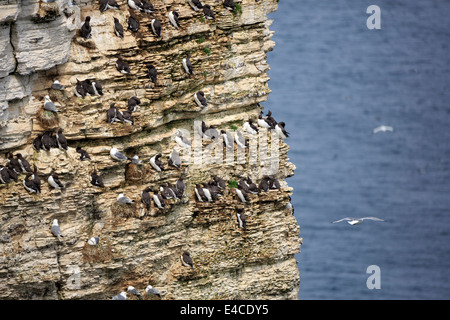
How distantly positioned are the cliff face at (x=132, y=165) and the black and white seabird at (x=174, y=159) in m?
0.16

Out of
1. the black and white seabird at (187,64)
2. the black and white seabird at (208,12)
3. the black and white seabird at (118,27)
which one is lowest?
the black and white seabird at (187,64)

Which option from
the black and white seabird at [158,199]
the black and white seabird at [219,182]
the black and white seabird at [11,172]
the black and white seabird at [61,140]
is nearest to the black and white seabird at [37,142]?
the black and white seabird at [61,140]

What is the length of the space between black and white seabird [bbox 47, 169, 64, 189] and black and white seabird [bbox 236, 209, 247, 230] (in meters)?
5.71

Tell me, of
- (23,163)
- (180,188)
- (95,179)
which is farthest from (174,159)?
(23,163)

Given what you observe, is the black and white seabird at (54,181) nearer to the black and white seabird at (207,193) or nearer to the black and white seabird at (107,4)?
the black and white seabird at (107,4)

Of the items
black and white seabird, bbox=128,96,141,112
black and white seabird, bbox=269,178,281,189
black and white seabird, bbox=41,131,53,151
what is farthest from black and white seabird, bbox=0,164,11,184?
black and white seabird, bbox=269,178,281,189

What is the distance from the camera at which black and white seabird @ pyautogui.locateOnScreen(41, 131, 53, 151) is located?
30234 mm

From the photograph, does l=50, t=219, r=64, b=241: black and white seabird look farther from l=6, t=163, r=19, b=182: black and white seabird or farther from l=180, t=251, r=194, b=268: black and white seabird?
l=180, t=251, r=194, b=268: black and white seabird

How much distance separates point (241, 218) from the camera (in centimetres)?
3406

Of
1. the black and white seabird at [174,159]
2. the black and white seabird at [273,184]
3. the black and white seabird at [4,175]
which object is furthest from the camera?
the black and white seabird at [273,184]

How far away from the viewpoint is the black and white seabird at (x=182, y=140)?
3306 cm

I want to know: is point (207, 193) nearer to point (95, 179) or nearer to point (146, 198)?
point (146, 198)

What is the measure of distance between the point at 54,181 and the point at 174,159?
375 cm

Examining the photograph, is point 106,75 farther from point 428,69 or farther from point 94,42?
point 428,69
